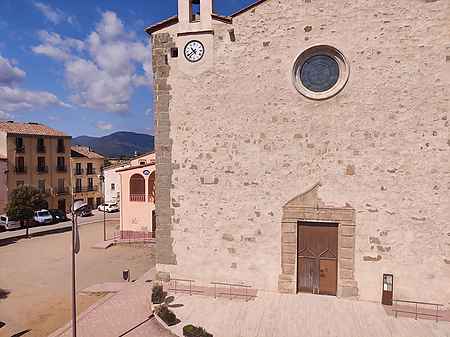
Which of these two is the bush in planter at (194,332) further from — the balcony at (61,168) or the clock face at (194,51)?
the balcony at (61,168)

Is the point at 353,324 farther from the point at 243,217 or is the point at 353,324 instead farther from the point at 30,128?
the point at 30,128

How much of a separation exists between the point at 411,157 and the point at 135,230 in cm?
1801

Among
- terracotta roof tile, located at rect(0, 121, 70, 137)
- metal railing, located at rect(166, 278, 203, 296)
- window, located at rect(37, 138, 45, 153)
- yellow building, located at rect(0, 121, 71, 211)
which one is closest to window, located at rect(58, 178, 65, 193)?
yellow building, located at rect(0, 121, 71, 211)

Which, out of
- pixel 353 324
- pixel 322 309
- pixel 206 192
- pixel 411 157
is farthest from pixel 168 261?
pixel 411 157

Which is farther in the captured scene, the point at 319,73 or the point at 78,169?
the point at 78,169

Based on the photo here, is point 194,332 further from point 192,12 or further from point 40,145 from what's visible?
point 40,145

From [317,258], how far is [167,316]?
5.43 meters

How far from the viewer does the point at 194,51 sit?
12508mm

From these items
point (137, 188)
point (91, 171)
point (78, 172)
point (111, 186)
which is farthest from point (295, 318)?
point (91, 171)

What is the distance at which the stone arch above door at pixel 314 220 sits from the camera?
11477 mm

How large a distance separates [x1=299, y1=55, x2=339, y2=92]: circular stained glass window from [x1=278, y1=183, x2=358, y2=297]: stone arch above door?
11.1 ft

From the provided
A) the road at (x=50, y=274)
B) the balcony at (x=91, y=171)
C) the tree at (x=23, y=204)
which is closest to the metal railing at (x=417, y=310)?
the road at (x=50, y=274)

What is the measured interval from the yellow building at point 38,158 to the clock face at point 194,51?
84.7ft

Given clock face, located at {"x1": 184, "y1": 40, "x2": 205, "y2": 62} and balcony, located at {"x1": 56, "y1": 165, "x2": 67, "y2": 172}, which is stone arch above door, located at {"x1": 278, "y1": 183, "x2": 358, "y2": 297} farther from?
balcony, located at {"x1": 56, "y1": 165, "x2": 67, "y2": 172}
